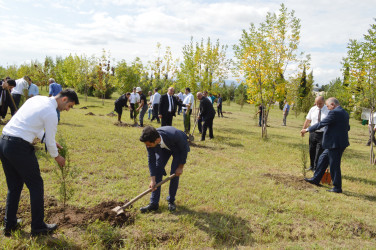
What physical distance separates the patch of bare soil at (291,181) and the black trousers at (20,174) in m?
5.20

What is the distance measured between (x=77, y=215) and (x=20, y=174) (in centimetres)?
118

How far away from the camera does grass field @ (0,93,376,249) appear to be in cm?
375

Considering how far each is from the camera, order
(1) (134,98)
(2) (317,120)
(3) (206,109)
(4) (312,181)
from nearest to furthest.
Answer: (4) (312,181) → (2) (317,120) → (3) (206,109) → (1) (134,98)

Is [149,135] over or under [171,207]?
over

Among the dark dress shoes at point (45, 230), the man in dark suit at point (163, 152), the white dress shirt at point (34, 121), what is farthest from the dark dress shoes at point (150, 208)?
the white dress shirt at point (34, 121)

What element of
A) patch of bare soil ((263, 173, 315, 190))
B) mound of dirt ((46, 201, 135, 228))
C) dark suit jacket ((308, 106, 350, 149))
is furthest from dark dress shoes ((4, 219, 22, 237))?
dark suit jacket ((308, 106, 350, 149))

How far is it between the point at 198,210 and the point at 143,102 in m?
9.73

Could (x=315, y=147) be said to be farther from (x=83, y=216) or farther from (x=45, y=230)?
(x=45, y=230)

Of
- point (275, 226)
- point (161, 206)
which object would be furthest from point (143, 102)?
point (275, 226)

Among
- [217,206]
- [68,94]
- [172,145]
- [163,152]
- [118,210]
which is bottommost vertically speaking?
[217,206]

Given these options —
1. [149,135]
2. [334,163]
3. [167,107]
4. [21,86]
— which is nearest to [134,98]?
[167,107]

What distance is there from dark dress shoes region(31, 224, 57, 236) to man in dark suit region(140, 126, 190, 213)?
134 centimetres

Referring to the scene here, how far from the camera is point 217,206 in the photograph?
16.0ft

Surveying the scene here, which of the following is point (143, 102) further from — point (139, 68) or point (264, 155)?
point (139, 68)
